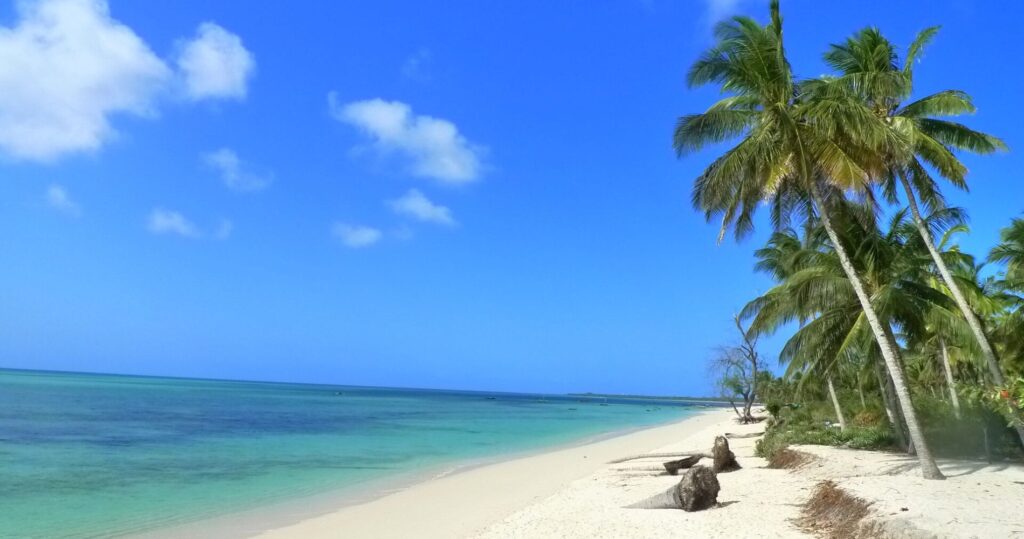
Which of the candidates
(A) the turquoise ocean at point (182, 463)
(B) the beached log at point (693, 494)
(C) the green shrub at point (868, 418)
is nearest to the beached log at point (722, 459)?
(B) the beached log at point (693, 494)

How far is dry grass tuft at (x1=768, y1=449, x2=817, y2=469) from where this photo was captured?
14.3m

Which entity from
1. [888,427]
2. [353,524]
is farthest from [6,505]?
[888,427]

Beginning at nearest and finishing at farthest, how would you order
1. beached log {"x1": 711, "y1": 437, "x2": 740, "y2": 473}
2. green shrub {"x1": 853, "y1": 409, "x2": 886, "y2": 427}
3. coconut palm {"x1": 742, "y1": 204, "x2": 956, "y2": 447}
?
coconut palm {"x1": 742, "y1": 204, "x2": 956, "y2": 447}
beached log {"x1": 711, "y1": 437, "x2": 740, "y2": 473}
green shrub {"x1": 853, "y1": 409, "x2": 886, "y2": 427}

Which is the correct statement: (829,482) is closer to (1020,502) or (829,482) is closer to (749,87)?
(1020,502)

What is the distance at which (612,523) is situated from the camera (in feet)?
30.5

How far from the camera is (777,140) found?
40.4 feet

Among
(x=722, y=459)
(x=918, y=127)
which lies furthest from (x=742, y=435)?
(x=918, y=127)

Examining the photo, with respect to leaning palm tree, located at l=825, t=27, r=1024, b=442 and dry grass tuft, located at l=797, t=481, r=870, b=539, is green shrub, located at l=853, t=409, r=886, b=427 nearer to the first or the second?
leaning palm tree, located at l=825, t=27, r=1024, b=442

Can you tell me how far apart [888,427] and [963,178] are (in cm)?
1037

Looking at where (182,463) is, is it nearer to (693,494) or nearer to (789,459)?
(693,494)

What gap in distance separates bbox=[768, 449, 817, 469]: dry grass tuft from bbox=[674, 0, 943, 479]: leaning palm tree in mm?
3640

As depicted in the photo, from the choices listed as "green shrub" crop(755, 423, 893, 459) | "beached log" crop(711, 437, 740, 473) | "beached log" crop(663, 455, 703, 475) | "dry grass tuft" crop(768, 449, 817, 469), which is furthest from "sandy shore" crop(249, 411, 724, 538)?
"green shrub" crop(755, 423, 893, 459)

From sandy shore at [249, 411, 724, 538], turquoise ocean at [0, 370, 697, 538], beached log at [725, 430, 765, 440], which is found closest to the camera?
sandy shore at [249, 411, 724, 538]

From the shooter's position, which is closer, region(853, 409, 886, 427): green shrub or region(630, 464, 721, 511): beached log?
region(630, 464, 721, 511): beached log
